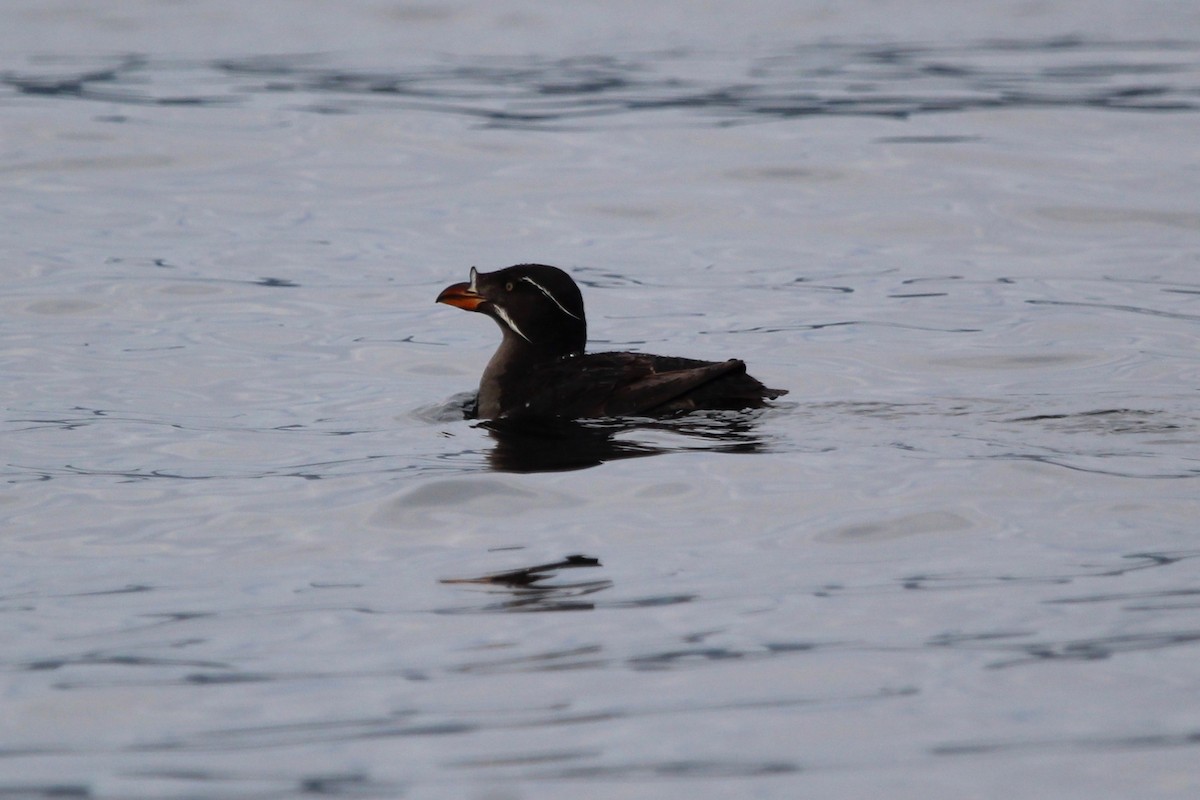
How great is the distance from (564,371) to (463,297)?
86 centimetres

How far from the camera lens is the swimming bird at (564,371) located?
8.33m

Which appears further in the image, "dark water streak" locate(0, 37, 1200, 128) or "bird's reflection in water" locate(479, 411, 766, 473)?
"dark water streak" locate(0, 37, 1200, 128)

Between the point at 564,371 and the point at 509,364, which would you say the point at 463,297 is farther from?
the point at 564,371

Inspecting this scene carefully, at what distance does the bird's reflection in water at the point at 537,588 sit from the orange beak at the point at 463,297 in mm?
3171

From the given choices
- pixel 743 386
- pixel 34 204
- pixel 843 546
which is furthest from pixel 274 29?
pixel 843 546

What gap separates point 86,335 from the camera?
1175 centimetres

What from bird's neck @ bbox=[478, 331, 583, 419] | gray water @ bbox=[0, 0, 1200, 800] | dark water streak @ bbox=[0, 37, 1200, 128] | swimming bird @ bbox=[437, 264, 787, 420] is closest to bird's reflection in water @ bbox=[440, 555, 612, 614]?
gray water @ bbox=[0, 0, 1200, 800]

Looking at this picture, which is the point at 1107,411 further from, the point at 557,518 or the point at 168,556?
the point at 168,556

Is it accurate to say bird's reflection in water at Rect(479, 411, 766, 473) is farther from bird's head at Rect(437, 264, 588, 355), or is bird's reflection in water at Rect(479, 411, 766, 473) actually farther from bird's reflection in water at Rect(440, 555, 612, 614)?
bird's reflection in water at Rect(440, 555, 612, 614)

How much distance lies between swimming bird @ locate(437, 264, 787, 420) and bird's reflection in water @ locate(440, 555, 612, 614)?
208 cm

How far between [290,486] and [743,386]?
2.23m

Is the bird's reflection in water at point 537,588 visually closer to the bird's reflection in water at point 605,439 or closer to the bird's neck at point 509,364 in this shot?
the bird's reflection in water at point 605,439

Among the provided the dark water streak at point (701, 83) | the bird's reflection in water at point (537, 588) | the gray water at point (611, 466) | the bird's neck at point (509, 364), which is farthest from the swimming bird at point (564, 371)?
the dark water streak at point (701, 83)

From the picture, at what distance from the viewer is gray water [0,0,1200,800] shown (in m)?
4.73
